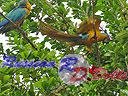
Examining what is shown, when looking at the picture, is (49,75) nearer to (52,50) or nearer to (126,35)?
(52,50)

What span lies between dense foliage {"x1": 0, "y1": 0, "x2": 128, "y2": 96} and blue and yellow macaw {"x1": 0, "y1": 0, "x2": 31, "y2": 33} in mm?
62

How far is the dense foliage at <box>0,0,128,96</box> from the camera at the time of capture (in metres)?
3.38

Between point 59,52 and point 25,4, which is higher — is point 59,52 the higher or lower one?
the lower one

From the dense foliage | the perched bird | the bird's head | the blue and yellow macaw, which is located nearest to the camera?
the perched bird

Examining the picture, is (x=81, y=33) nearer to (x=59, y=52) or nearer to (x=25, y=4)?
(x=59, y=52)

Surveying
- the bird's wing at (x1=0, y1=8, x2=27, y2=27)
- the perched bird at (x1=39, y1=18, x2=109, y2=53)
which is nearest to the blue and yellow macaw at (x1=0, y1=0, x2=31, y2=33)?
the bird's wing at (x1=0, y1=8, x2=27, y2=27)

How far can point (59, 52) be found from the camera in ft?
13.9

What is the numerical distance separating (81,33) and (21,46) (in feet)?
3.56

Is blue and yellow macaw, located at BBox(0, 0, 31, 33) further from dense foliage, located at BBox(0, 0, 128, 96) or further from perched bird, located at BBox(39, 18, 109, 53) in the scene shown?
perched bird, located at BBox(39, 18, 109, 53)

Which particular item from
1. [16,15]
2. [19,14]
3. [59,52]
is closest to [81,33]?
[59,52]

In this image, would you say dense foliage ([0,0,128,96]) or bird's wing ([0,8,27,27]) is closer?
dense foliage ([0,0,128,96])

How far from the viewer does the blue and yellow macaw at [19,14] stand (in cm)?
449

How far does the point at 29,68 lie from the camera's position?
376 cm

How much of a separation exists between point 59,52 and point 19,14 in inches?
30.8
